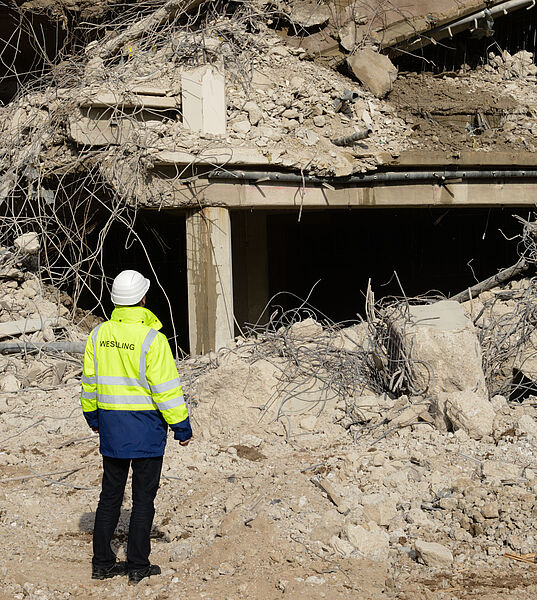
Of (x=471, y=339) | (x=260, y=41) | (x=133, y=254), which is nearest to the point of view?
(x=471, y=339)

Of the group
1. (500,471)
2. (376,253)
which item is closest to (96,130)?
(500,471)

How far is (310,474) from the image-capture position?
4.62 m

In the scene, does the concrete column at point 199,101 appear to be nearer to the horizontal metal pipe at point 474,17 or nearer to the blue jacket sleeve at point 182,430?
the horizontal metal pipe at point 474,17

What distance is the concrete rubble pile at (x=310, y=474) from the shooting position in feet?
12.0

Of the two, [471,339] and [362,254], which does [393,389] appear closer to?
[471,339]

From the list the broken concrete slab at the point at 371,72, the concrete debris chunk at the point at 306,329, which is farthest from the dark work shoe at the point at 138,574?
the broken concrete slab at the point at 371,72

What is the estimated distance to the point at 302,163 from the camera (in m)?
8.09

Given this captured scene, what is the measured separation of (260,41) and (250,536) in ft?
25.0

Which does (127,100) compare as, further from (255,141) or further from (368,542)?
(368,542)

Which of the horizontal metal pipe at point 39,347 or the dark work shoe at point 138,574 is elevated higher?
the horizontal metal pipe at point 39,347

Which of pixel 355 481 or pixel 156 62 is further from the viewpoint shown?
pixel 156 62

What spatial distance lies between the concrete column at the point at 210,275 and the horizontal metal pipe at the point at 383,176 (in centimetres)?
45

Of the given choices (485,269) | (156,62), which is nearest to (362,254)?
(485,269)

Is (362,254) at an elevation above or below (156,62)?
below
